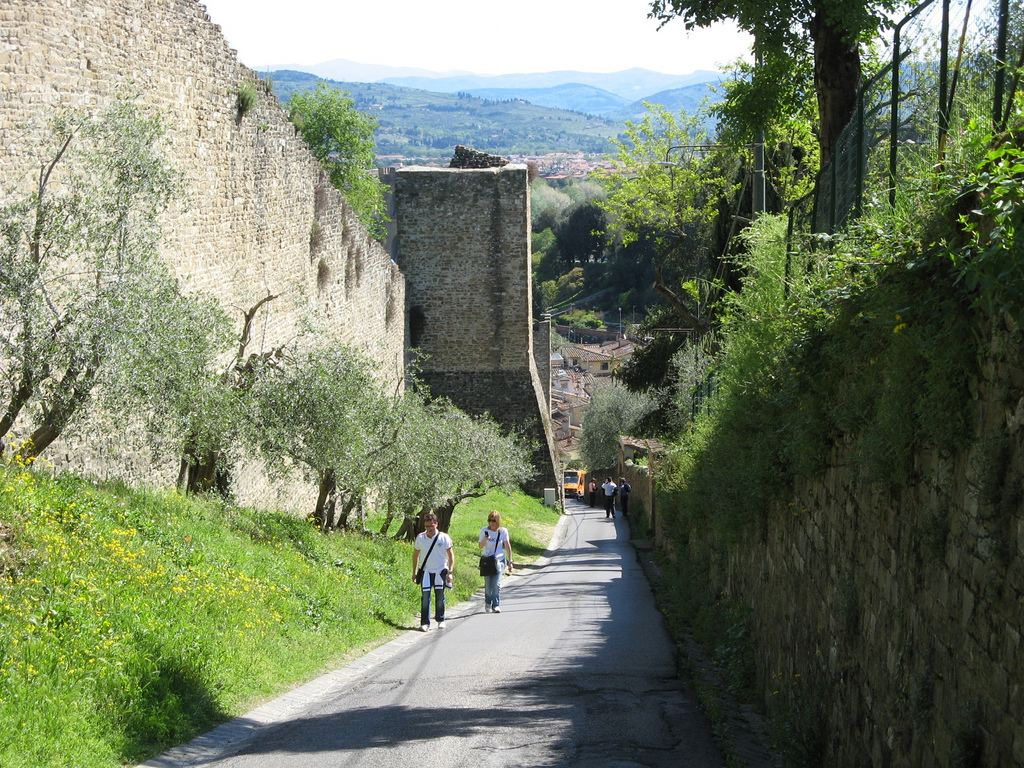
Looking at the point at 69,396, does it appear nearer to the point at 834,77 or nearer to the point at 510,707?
the point at 510,707

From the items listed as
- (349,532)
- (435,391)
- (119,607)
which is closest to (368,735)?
(119,607)

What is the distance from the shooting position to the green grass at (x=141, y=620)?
19.0 ft

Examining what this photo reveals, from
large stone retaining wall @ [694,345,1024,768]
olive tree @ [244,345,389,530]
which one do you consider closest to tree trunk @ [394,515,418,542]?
olive tree @ [244,345,389,530]

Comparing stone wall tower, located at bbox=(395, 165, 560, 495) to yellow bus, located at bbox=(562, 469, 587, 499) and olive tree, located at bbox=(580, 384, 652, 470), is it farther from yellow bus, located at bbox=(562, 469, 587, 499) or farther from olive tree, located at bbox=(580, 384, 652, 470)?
olive tree, located at bbox=(580, 384, 652, 470)

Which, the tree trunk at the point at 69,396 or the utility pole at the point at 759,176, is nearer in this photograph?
→ the tree trunk at the point at 69,396

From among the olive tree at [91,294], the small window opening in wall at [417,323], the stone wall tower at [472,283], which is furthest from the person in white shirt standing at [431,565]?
the small window opening in wall at [417,323]

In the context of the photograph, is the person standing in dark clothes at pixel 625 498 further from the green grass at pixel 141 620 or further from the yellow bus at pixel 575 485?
the green grass at pixel 141 620

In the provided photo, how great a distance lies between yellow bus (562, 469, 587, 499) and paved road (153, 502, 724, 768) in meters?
39.9

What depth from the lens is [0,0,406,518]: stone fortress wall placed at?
9.62m

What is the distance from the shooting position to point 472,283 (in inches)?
1163

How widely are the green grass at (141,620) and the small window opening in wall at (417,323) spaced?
1795 centimetres

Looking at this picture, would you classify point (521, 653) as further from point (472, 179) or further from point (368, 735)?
point (472, 179)

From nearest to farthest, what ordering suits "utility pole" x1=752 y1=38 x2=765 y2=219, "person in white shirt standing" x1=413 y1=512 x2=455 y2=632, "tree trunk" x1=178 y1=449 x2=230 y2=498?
"person in white shirt standing" x1=413 y1=512 x2=455 y2=632 < "tree trunk" x1=178 y1=449 x2=230 y2=498 < "utility pole" x1=752 y1=38 x2=765 y2=219

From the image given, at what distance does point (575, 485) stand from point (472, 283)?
25.6 meters
